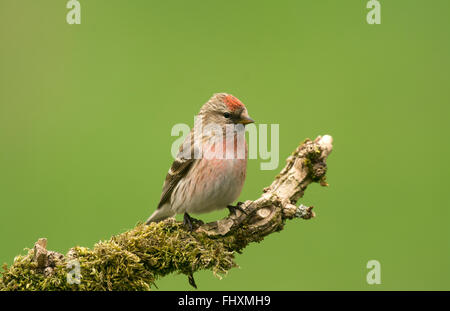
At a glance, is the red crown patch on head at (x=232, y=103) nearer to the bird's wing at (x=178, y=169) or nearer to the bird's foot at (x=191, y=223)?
the bird's wing at (x=178, y=169)

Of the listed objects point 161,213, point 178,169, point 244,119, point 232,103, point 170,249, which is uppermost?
point 232,103

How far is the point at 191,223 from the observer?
185 inches

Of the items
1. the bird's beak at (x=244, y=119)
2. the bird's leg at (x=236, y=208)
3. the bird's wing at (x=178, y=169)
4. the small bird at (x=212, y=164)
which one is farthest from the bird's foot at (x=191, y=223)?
the bird's beak at (x=244, y=119)

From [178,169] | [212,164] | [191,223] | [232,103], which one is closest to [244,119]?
[232,103]

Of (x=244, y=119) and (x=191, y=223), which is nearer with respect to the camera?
(x=191, y=223)

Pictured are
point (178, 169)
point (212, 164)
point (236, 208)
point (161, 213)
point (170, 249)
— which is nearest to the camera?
point (170, 249)

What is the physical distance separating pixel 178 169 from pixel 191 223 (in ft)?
2.16

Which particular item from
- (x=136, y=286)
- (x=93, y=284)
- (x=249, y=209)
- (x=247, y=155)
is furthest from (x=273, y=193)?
(x=93, y=284)

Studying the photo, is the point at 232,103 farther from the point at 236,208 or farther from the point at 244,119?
the point at 236,208

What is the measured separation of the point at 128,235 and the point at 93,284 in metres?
0.56

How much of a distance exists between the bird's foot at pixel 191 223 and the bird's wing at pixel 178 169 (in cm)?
46

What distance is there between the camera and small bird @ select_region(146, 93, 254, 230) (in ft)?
16.0
